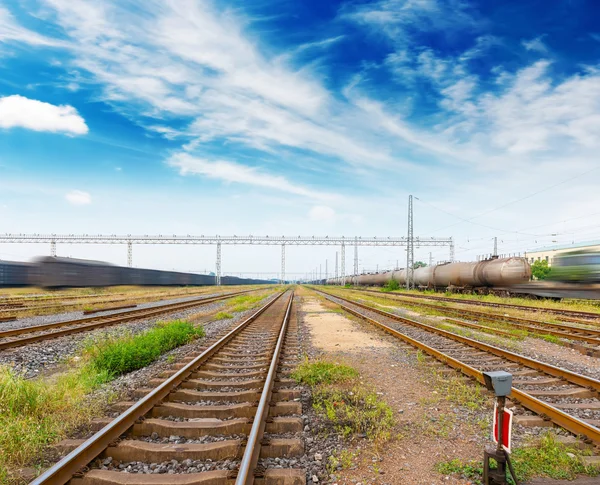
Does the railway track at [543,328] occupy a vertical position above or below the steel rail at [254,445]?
below

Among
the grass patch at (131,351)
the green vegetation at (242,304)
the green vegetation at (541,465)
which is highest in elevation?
the green vegetation at (541,465)

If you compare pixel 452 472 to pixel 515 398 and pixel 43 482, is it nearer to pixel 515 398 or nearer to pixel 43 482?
pixel 515 398

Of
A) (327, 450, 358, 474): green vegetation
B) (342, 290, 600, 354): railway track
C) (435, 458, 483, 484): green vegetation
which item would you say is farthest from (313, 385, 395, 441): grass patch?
(342, 290, 600, 354): railway track

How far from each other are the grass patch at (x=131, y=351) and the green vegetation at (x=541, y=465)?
6.26 metres

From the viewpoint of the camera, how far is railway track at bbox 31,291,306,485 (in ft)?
11.7

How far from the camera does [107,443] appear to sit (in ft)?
13.7

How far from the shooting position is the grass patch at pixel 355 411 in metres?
4.88

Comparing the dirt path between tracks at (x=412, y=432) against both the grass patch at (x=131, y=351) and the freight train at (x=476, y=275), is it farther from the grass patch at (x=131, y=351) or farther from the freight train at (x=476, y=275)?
the freight train at (x=476, y=275)

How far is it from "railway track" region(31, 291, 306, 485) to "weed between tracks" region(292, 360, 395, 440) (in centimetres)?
40

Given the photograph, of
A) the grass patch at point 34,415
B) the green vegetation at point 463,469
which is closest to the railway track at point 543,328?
the green vegetation at point 463,469

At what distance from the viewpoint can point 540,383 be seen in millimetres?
6781

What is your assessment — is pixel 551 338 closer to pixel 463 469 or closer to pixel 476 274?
pixel 463 469

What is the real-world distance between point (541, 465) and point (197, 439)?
11.9 feet

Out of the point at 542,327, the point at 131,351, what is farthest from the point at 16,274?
the point at 542,327
